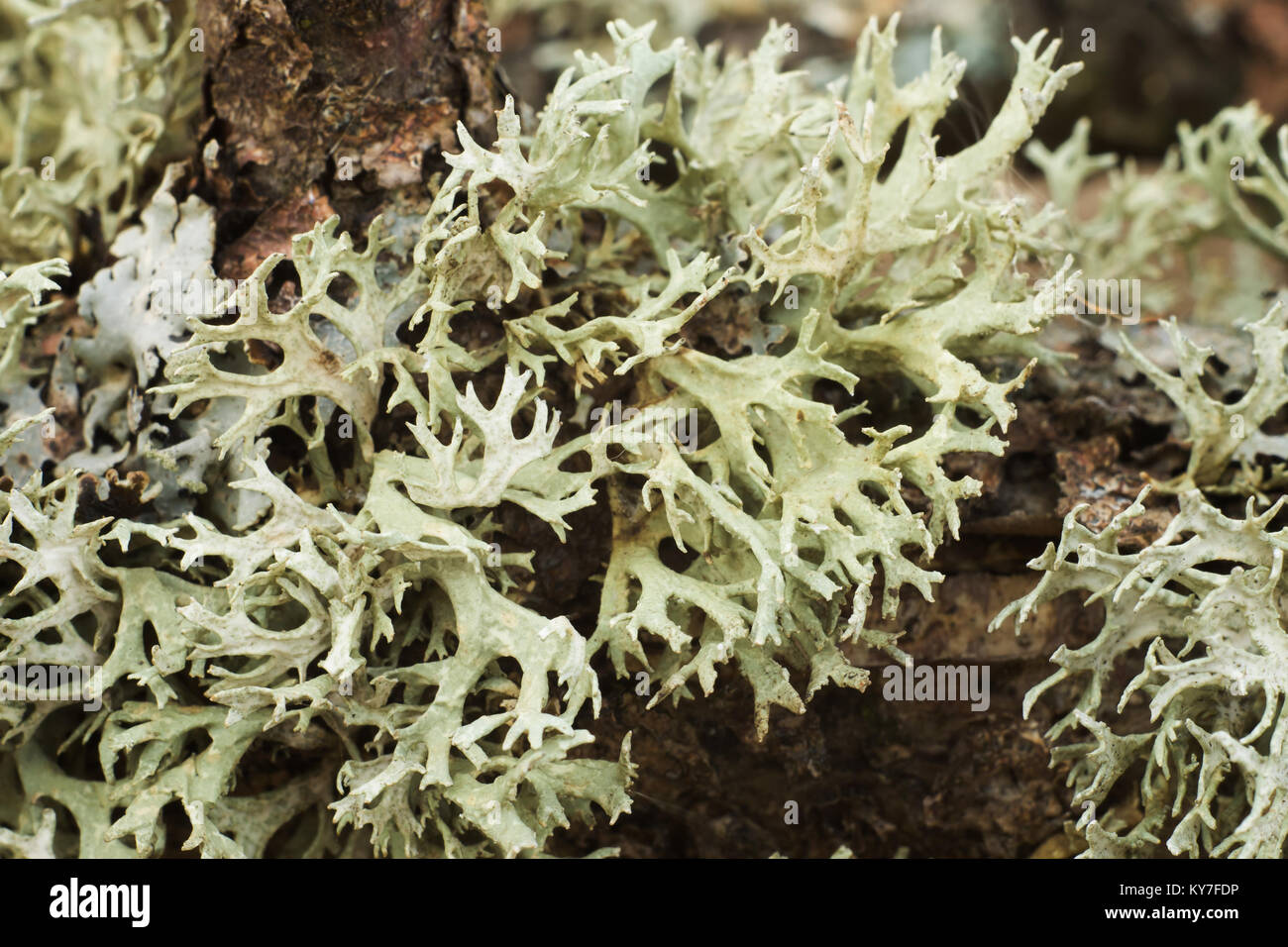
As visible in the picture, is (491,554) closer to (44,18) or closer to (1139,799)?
(1139,799)

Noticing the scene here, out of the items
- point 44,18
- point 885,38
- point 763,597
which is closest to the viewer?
point 763,597

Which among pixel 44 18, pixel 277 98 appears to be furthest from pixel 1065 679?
pixel 44 18

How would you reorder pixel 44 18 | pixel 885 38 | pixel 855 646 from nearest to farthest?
pixel 855 646, pixel 885 38, pixel 44 18

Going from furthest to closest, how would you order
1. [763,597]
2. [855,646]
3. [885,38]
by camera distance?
[885,38] → [855,646] → [763,597]

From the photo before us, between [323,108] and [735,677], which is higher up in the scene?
[323,108]

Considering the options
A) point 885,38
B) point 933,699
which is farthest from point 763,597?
point 885,38
